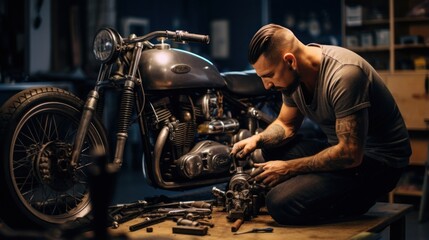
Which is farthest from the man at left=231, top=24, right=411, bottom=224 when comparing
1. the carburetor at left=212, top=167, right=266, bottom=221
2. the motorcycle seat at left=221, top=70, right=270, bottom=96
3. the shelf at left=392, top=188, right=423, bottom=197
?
the shelf at left=392, top=188, right=423, bottom=197

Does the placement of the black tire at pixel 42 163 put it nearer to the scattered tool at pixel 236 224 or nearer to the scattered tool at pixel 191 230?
the scattered tool at pixel 191 230

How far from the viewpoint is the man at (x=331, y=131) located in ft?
8.38

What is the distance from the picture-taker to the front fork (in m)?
2.76

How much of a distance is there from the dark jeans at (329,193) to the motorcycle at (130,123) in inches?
23.9

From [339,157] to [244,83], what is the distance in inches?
43.0

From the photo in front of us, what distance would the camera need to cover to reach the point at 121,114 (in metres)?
2.93

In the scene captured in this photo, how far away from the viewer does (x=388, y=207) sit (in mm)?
3061

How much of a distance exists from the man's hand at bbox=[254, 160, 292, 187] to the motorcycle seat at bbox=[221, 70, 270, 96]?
34.2 inches

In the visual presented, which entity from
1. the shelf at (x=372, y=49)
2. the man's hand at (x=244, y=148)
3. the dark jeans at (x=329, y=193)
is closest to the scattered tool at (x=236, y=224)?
the dark jeans at (x=329, y=193)

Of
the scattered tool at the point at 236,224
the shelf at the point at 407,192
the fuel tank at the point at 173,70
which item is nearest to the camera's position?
the scattered tool at the point at 236,224

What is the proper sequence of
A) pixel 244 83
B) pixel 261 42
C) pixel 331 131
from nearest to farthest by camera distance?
pixel 261 42, pixel 331 131, pixel 244 83

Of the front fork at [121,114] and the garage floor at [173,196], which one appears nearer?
the garage floor at [173,196]

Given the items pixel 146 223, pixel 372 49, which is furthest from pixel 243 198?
pixel 372 49

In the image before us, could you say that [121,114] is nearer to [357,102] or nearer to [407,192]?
[357,102]
